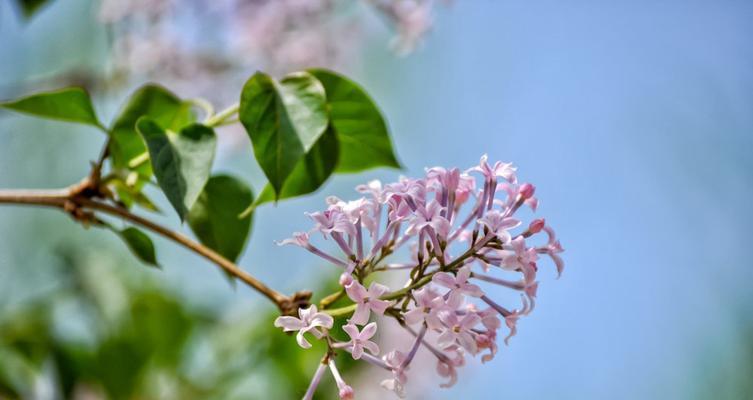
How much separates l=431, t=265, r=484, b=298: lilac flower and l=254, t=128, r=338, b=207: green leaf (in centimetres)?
14

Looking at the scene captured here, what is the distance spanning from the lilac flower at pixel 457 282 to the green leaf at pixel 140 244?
0.19m

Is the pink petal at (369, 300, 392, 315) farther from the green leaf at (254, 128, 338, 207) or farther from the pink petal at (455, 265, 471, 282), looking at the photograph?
the green leaf at (254, 128, 338, 207)

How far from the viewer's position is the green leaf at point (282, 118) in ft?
1.30

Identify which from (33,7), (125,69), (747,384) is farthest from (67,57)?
(747,384)

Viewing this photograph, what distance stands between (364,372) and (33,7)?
70 cm

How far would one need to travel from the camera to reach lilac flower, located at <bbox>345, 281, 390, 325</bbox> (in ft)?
1.03

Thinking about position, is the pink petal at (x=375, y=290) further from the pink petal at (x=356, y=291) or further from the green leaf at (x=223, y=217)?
the green leaf at (x=223, y=217)

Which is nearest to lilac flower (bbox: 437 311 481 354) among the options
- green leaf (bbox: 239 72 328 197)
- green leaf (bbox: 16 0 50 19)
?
green leaf (bbox: 239 72 328 197)

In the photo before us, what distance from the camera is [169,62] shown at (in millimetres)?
1228

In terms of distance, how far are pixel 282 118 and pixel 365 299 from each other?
0.46ft

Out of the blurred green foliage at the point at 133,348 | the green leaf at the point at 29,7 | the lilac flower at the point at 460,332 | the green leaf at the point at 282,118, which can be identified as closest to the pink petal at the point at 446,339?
the lilac flower at the point at 460,332

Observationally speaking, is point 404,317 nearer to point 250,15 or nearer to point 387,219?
point 387,219

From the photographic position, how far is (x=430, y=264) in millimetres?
344

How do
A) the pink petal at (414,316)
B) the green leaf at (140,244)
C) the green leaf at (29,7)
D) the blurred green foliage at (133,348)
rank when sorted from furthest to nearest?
the blurred green foliage at (133,348) → the green leaf at (29,7) → the green leaf at (140,244) → the pink petal at (414,316)
